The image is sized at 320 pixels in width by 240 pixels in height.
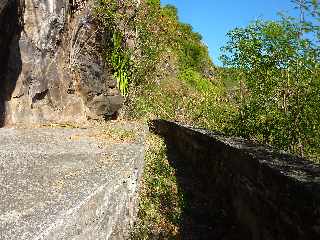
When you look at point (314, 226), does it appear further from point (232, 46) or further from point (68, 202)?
point (232, 46)

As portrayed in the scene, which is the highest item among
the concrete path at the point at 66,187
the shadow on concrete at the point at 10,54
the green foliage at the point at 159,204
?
the shadow on concrete at the point at 10,54

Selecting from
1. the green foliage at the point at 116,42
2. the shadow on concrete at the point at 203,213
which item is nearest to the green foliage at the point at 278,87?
the shadow on concrete at the point at 203,213

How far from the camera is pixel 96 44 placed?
18938mm

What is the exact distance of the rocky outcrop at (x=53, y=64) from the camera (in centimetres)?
1191

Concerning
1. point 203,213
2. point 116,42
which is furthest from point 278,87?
point 116,42

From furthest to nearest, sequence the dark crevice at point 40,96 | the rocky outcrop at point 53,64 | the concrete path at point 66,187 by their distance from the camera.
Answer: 1. the dark crevice at point 40,96
2. the rocky outcrop at point 53,64
3. the concrete path at point 66,187

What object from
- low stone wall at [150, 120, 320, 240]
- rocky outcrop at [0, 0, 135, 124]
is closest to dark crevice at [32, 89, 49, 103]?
rocky outcrop at [0, 0, 135, 124]

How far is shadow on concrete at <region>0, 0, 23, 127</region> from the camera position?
11.5 meters

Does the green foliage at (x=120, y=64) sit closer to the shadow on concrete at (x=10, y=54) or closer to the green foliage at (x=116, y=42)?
the green foliage at (x=116, y=42)

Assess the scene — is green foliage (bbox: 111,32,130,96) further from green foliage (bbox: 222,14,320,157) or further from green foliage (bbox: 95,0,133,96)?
green foliage (bbox: 222,14,320,157)

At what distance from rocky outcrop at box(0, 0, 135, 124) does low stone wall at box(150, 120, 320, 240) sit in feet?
18.6

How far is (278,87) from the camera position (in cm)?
1319

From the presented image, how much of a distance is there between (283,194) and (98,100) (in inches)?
563

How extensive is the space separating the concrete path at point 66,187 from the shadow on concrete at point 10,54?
320 cm
